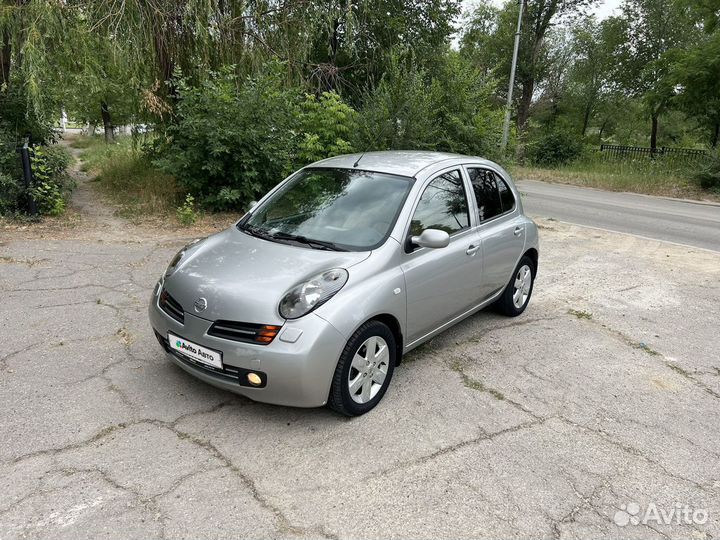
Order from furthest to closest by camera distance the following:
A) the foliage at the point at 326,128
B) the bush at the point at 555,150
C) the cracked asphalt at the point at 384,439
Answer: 1. the bush at the point at 555,150
2. the foliage at the point at 326,128
3. the cracked asphalt at the point at 384,439

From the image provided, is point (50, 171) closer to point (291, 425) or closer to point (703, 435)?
point (291, 425)

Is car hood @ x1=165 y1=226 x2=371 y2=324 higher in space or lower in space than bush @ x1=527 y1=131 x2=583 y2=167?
lower

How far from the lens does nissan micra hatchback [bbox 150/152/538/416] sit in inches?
120

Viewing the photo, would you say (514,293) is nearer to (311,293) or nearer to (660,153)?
(311,293)

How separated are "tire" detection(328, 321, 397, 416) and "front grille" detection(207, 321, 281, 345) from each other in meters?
0.45

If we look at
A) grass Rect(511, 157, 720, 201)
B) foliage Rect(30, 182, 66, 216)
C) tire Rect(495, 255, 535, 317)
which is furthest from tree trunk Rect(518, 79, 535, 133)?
tire Rect(495, 255, 535, 317)

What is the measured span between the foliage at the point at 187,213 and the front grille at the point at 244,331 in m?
6.17

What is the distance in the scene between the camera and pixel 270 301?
3.08 metres

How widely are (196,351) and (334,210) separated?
4.86ft

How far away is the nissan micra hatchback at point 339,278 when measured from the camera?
304cm

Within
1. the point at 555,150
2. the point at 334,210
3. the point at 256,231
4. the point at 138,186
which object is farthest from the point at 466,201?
the point at 555,150

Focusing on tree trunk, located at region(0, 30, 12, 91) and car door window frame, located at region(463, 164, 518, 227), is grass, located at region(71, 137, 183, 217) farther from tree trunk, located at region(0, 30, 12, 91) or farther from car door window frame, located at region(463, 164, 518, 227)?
car door window frame, located at region(463, 164, 518, 227)

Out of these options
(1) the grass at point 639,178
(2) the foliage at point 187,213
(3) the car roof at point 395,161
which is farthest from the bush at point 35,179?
(1) the grass at point 639,178
